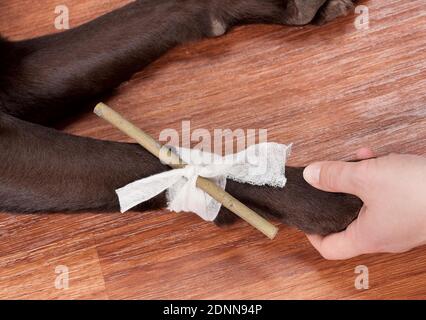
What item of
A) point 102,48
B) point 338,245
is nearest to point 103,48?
point 102,48

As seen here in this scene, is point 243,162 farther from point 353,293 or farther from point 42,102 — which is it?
point 42,102

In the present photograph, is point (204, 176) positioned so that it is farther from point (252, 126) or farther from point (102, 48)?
point (102, 48)

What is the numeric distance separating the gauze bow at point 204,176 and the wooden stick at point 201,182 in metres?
0.02

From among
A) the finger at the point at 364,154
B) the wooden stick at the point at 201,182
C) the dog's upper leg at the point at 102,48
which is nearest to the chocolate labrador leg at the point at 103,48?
the dog's upper leg at the point at 102,48

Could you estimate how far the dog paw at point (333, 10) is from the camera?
1293mm

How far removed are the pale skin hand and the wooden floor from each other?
139 millimetres

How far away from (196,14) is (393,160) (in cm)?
50

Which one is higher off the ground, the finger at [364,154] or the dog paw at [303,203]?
the finger at [364,154]

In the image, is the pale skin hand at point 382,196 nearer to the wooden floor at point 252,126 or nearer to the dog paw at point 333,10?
the wooden floor at point 252,126

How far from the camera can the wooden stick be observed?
104 centimetres

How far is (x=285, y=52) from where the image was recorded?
133 cm

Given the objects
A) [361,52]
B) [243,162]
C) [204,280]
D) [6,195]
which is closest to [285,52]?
[361,52]
